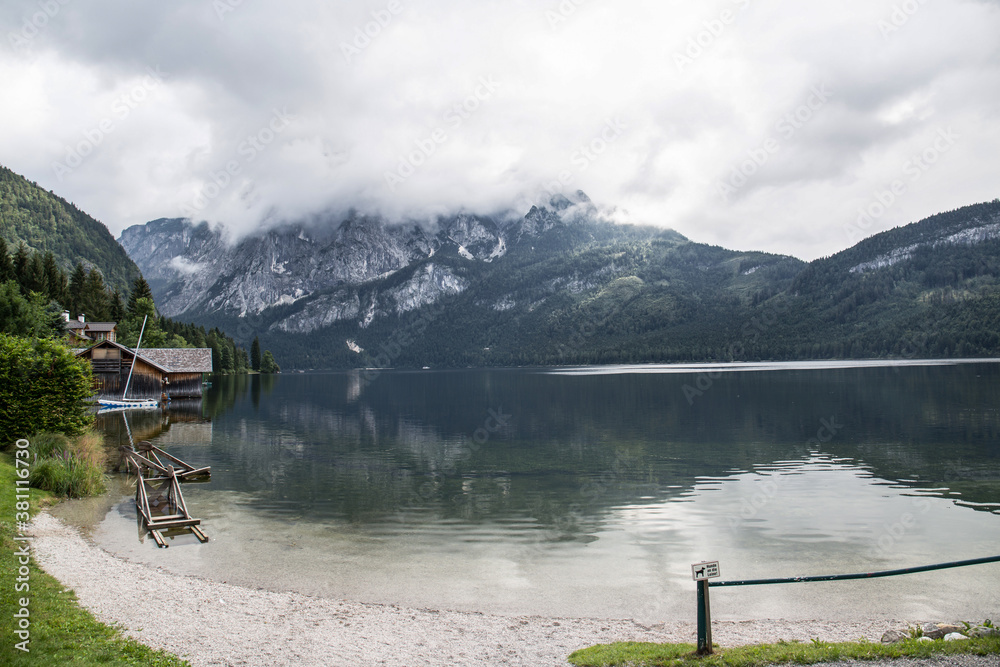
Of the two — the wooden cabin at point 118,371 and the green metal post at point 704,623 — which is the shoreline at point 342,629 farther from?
the wooden cabin at point 118,371

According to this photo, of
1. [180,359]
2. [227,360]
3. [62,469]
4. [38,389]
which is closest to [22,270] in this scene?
[180,359]

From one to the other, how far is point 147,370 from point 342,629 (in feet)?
253

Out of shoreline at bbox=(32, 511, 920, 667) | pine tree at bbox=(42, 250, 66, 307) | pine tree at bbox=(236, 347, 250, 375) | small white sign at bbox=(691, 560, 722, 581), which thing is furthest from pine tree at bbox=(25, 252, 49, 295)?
small white sign at bbox=(691, 560, 722, 581)

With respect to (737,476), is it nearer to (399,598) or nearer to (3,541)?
(399,598)

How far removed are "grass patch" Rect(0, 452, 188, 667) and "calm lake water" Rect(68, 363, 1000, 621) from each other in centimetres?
438

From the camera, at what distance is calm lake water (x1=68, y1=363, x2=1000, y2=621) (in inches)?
634

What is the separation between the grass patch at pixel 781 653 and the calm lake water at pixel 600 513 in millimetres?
3536

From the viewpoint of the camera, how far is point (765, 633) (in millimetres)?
12898

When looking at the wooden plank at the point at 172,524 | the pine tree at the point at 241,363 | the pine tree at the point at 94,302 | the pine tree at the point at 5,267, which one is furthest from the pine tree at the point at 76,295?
the wooden plank at the point at 172,524

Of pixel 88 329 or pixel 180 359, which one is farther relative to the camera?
pixel 180 359

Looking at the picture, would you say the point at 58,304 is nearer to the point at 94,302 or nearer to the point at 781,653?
the point at 94,302

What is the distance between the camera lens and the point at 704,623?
10.5 meters

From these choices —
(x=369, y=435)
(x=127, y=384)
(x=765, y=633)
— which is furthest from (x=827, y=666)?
(x=127, y=384)

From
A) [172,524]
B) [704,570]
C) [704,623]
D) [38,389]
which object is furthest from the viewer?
[38,389]
